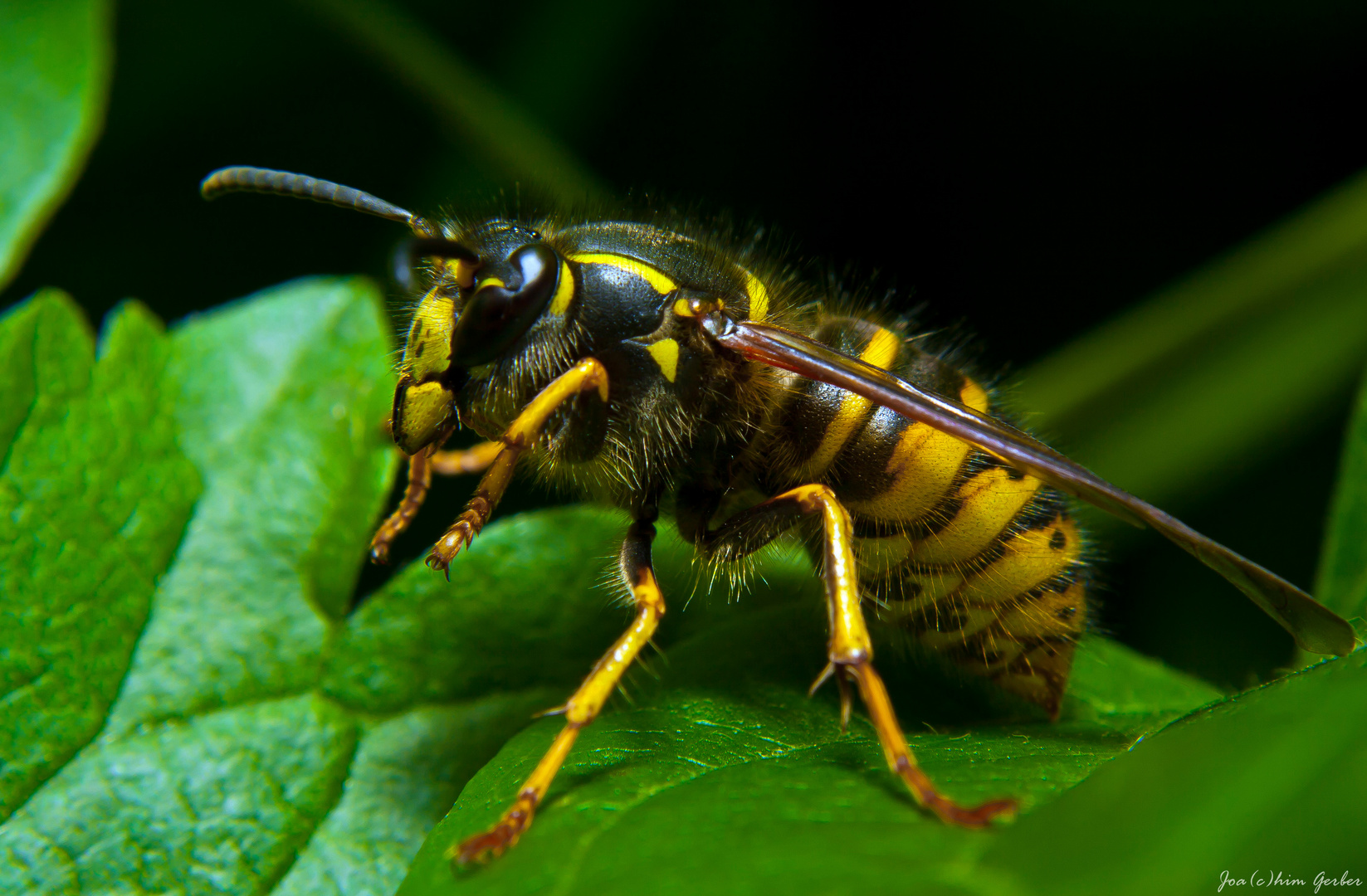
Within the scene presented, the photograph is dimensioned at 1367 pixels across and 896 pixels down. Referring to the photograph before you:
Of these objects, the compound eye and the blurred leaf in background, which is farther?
the compound eye

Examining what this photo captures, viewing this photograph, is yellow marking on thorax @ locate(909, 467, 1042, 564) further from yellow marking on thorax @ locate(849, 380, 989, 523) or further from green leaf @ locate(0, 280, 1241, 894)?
green leaf @ locate(0, 280, 1241, 894)

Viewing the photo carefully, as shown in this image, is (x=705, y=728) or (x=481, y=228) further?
(x=481, y=228)

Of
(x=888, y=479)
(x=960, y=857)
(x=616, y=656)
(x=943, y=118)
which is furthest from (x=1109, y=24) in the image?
(x=960, y=857)

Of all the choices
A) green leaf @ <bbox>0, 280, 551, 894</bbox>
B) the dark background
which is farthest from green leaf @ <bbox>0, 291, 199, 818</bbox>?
the dark background

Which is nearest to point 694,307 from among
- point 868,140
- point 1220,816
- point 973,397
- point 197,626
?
point 973,397

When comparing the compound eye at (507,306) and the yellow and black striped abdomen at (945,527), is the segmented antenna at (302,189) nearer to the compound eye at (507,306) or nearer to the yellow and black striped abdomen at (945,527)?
the compound eye at (507,306)

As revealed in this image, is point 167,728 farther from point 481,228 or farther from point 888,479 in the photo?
point 888,479
